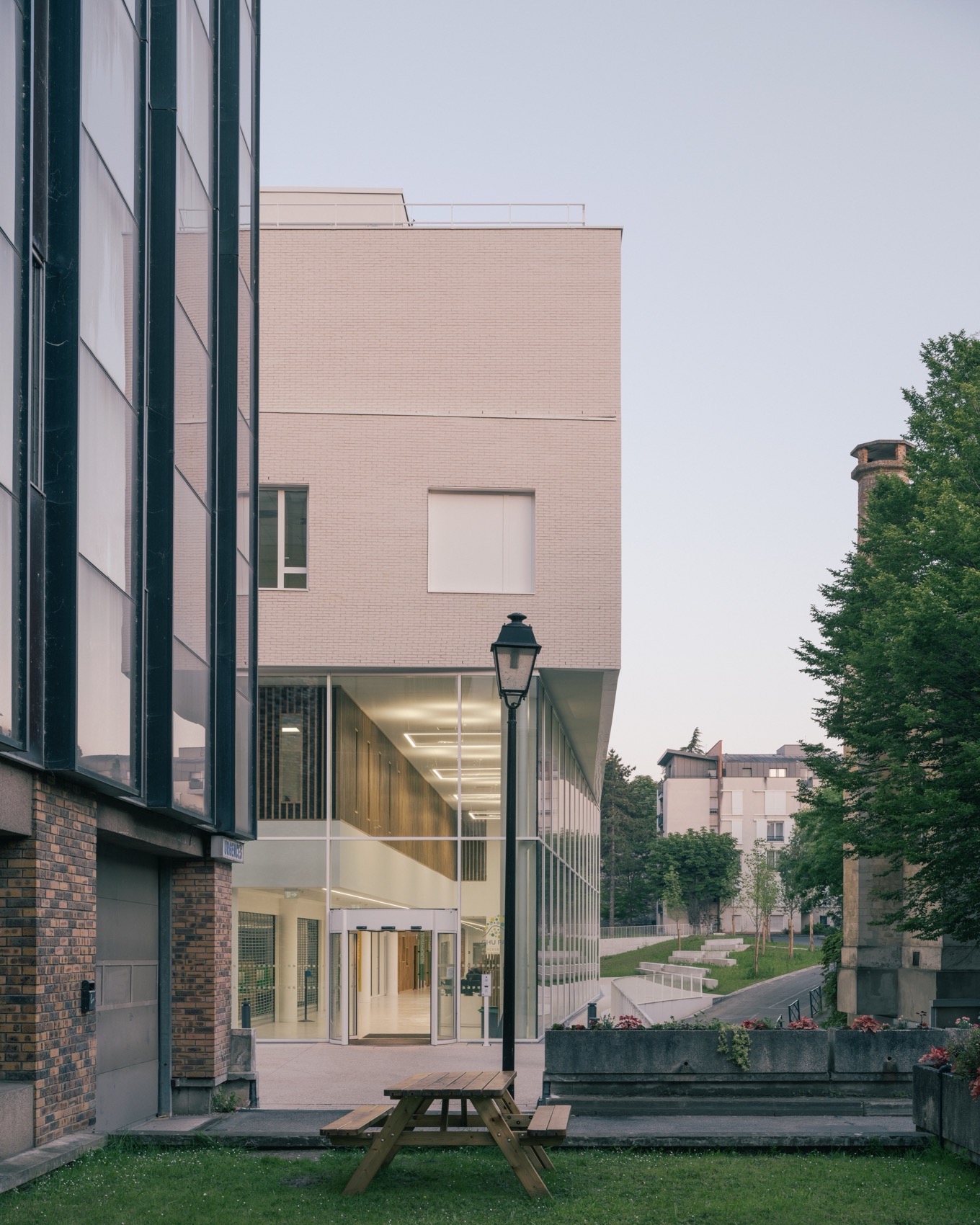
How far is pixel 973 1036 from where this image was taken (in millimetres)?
11555

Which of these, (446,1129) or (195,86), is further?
(195,86)

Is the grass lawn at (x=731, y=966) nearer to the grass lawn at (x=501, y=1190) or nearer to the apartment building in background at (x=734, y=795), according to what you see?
the apartment building in background at (x=734, y=795)

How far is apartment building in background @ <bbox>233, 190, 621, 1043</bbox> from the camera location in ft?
92.5

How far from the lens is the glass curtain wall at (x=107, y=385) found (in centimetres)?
1185

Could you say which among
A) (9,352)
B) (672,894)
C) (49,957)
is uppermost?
(9,352)

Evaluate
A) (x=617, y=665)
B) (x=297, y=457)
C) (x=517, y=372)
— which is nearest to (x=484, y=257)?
(x=517, y=372)

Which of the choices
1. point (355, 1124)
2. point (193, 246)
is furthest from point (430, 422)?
point (355, 1124)

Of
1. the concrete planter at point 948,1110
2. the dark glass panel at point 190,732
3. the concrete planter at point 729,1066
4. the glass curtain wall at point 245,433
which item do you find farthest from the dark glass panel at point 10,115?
the concrete planter at point 948,1110

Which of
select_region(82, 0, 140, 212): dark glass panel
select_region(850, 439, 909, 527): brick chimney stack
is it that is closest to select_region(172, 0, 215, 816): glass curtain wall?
select_region(82, 0, 140, 212): dark glass panel

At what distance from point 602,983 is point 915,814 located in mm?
32985

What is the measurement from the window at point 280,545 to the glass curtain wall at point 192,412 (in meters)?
11.7

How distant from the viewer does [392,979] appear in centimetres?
2844

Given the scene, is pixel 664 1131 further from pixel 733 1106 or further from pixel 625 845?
pixel 625 845

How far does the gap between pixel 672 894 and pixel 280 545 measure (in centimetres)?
8915
